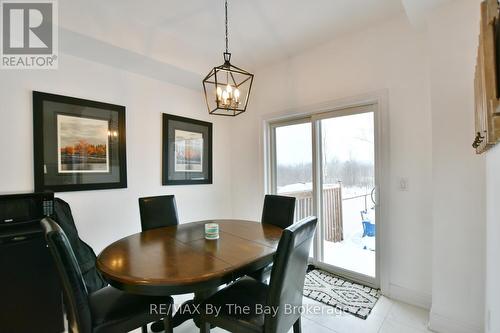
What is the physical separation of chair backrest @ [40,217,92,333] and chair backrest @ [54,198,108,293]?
0.85 metres

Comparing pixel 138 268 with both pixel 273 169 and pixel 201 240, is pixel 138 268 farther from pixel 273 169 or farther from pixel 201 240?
pixel 273 169

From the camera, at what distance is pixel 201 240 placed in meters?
1.81

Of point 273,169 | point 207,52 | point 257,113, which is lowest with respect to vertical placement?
point 273,169

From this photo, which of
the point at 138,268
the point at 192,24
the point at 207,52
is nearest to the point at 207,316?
the point at 138,268

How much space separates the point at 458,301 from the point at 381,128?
1.60 metres

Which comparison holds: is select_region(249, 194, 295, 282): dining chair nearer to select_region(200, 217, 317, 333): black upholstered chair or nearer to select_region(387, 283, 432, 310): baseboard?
select_region(200, 217, 317, 333): black upholstered chair

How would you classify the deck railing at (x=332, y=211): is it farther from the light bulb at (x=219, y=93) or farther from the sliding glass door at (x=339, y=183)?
the light bulb at (x=219, y=93)

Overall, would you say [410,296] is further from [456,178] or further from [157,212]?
[157,212]

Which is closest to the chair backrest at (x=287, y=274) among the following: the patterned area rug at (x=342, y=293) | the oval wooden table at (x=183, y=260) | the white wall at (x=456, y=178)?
the oval wooden table at (x=183, y=260)

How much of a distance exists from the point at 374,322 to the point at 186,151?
295cm

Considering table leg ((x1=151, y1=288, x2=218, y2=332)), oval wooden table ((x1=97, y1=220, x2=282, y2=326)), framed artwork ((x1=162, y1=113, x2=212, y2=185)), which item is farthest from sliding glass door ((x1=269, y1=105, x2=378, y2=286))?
table leg ((x1=151, y1=288, x2=218, y2=332))

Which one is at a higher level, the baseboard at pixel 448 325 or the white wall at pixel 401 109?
the white wall at pixel 401 109

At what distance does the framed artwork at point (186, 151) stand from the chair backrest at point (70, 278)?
1.99 metres

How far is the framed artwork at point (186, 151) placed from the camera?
3.19 m
